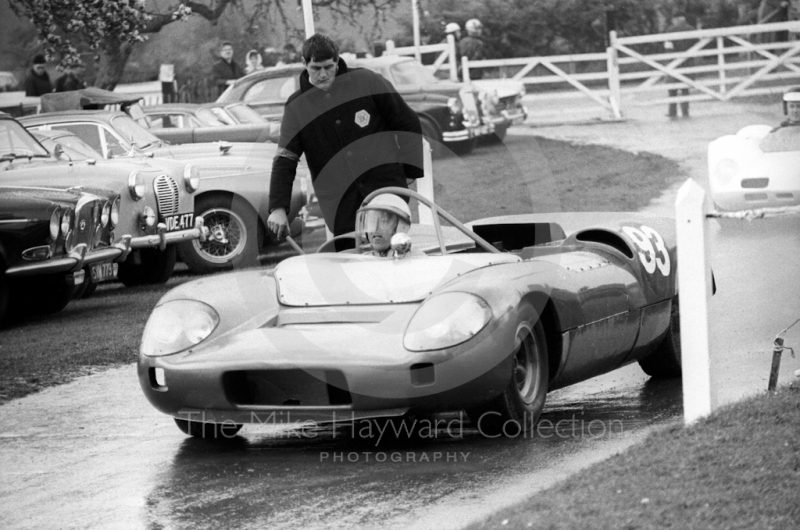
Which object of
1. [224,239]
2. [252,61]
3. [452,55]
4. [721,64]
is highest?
[252,61]

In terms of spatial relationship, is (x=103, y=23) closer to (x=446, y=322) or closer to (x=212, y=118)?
(x=212, y=118)

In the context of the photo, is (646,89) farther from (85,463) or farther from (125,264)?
(85,463)

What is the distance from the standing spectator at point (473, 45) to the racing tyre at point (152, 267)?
16.1 m

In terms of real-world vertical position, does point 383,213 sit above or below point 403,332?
above

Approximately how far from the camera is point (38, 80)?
20828mm

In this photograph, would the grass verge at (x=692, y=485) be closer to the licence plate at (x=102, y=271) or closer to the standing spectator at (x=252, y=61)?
the licence plate at (x=102, y=271)

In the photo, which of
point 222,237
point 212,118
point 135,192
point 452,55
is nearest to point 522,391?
point 135,192

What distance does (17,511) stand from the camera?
5.07m

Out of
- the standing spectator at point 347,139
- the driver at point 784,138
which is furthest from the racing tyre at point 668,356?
the driver at point 784,138

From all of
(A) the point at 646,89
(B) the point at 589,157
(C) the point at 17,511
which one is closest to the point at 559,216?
(C) the point at 17,511

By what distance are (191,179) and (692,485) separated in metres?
9.36

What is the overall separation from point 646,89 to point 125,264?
53.6ft

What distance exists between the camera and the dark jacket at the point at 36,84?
20750 mm

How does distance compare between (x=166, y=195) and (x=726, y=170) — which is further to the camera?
(x=726, y=170)
